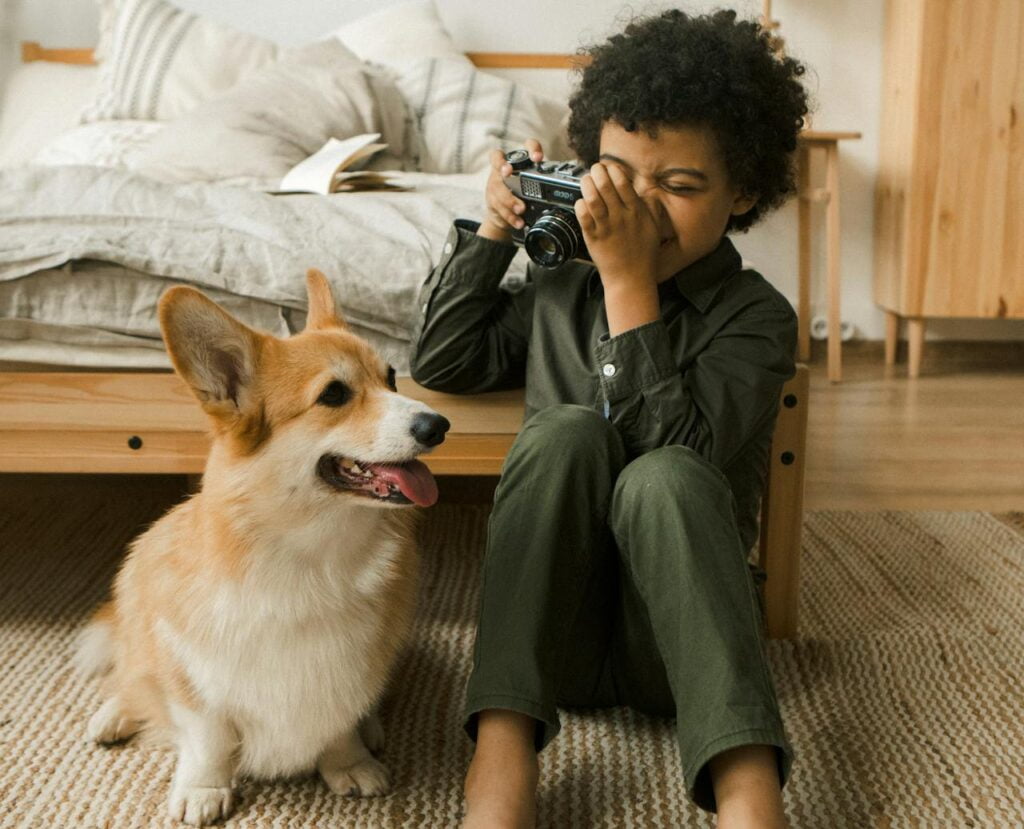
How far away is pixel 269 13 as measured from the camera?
293 cm

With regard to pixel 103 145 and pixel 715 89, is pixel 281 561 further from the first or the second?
pixel 103 145

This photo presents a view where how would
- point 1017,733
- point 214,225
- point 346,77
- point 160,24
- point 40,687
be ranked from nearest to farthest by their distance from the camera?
point 1017,733
point 40,687
point 214,225
point 346,77
point 160,24

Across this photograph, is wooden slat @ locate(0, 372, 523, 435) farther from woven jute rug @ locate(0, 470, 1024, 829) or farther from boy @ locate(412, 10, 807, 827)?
woven jute rug @ locate(0, 470, 1024, 829)

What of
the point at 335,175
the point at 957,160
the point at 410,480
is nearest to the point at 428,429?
the point at 410,480

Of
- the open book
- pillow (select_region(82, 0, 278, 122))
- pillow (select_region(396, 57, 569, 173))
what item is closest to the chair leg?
the open book

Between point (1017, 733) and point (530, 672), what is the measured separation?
59 centimetres

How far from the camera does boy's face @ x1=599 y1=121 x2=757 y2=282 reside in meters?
1.04

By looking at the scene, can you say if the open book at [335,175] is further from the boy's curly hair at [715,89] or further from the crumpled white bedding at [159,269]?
the boy's curly hair at [715,89]

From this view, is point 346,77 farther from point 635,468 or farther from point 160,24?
point 635,468

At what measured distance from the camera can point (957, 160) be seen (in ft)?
8.82

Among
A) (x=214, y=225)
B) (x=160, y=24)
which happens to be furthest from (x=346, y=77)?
(x=214, y=225)

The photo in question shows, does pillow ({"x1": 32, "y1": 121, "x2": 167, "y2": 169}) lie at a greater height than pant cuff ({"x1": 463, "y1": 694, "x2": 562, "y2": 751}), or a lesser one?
greater

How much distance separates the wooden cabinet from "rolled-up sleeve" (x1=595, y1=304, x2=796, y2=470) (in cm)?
192

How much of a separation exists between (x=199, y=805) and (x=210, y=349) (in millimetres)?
443
